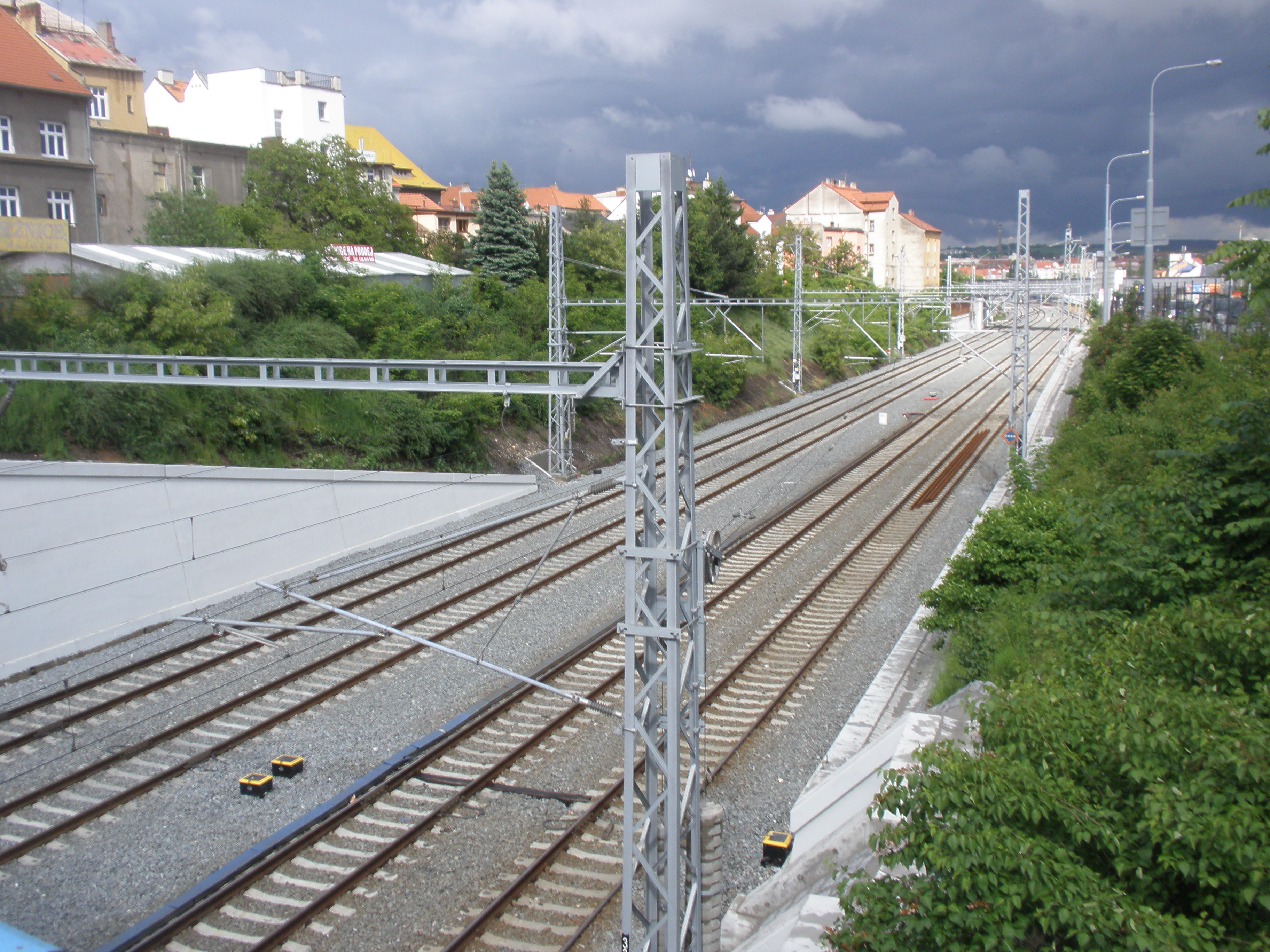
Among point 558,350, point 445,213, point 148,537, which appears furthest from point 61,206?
point 445,213

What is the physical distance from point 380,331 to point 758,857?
19649mm

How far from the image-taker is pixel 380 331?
24.5 metres

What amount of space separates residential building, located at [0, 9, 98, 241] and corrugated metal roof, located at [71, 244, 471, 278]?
7.27 feet

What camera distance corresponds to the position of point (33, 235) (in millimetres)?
20578

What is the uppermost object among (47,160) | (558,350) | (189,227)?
(47,160)

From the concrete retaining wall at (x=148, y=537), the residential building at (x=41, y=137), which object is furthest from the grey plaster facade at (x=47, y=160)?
the concrete retaining wall at (x=148, y=537)

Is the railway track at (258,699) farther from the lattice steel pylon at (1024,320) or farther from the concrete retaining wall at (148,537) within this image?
the lattice steel pylon at (1024,320)

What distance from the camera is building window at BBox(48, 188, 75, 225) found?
26.5 meters

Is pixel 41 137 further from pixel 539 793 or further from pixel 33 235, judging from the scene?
pixel 539 793

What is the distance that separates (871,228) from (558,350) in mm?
72113

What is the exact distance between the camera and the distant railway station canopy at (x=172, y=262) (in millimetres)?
20953

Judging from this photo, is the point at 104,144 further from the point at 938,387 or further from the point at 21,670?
the point at 938,387

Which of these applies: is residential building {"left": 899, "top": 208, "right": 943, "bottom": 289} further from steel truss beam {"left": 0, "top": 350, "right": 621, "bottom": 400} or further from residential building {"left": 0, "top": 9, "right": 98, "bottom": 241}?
steel truss beam {"left": 0, "top": 350, "right": 621, "bottom": 400}

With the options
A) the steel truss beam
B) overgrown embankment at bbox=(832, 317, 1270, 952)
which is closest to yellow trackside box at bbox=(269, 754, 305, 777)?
the steel truss beam
